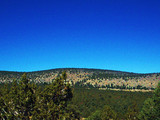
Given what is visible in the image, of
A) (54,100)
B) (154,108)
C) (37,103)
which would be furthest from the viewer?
(154,108)

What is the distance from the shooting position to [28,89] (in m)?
36.0

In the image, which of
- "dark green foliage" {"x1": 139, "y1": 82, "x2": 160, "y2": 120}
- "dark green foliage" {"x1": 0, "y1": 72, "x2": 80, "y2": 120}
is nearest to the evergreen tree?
"dark green foliage" {"x1": 0, "y1": 72, "x2": 80, "y2": 120}

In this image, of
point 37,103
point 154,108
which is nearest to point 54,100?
point 37,103

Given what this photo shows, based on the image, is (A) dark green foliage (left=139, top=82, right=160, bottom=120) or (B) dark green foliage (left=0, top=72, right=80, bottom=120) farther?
(A) dark green foliage (left=139, top=82, right=160, bottom=120)

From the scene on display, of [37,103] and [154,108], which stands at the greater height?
[37,103]

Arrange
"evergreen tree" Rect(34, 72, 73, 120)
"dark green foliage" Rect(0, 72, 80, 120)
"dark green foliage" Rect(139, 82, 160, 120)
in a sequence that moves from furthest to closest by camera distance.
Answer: "dark green foliage" Rect(139, 82, 160, 120), "dark green foliage" Rect(0, 72, 80, 120), "evergreen tree" Rect(34, 72, 73, 120)

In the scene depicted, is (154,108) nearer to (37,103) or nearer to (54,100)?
(54,100)

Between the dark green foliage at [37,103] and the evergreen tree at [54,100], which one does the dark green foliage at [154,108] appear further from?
the evergreen tree at [54,100]

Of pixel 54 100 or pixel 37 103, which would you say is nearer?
pixel 54 100

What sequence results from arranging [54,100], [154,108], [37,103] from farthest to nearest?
[154,108]
[37,103]
[54,100]

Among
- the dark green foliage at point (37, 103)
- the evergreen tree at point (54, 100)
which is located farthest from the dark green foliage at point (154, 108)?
the evergreen tree at point (54, 100)

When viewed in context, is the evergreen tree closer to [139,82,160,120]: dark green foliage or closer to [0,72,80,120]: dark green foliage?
[0,72,80,120]: dark green foliage

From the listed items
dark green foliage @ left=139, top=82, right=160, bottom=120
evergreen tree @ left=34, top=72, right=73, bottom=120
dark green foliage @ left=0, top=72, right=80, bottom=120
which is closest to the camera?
evergreen tree @ left=34, top=72, right=73, bottom=120

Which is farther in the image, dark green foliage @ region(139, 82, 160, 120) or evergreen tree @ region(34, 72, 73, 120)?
dark green foliage @ region(139, 82, 160, 120)
